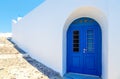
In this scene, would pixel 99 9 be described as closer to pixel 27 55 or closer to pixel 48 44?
pixel 48 44

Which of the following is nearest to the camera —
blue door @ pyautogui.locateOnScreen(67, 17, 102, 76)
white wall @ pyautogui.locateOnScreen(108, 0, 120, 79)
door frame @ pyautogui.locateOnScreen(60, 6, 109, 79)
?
white wall @ pyautogui.locateOnScreen(108, 0, 120, 79)

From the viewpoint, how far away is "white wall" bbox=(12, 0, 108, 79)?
20.0 ft

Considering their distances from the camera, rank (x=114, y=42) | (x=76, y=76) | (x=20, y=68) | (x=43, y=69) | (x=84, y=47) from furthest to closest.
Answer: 1. (x=84, y=47)
2. (x=76, y=76)
3. (x=43, y=69)
4. (x=20, y=68)
5. (x=114, y=42)

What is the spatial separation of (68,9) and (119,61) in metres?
3.06

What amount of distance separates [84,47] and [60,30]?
1616mm

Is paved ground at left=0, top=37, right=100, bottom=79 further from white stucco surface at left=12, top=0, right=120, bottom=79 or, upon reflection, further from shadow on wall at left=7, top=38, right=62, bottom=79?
white stucco surface at left=12, top=0, right=120, bottom=79

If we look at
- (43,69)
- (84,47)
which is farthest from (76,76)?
(43,69)

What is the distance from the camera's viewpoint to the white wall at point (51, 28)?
6.10m

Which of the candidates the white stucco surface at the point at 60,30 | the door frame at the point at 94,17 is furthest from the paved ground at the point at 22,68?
the door frame at the point at 94,17

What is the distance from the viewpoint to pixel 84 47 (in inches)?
282

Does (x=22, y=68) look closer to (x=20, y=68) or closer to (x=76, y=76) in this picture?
(x=20, y=68)

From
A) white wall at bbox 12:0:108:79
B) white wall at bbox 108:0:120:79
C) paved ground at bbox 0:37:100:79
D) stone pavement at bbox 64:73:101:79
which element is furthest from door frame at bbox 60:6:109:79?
paved ground at bbox 0:37:100:79

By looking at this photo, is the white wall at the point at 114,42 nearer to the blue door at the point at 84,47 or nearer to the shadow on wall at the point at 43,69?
the blue door at the point at 84,47

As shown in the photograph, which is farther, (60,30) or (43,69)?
(43,69)
